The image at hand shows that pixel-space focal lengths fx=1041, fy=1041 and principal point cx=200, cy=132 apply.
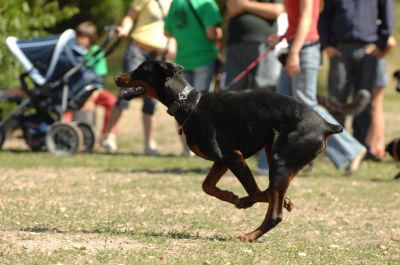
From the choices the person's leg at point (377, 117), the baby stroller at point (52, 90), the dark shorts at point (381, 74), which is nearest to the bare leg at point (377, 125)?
the person's leg at point (377, 117)

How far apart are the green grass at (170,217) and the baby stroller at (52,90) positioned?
2.13ft

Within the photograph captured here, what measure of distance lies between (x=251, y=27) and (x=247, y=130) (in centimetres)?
455

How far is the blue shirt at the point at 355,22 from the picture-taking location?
1196cm

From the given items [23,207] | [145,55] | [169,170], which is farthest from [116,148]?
[23,207]

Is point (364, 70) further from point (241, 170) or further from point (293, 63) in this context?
point (241, 170)

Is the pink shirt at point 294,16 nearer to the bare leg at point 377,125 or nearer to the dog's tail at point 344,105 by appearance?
the dog's tail at point 344,105

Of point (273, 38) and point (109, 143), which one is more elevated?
point (273, 38)

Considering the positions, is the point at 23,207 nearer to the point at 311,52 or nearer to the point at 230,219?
the point at 230,219

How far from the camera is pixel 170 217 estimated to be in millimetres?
7957

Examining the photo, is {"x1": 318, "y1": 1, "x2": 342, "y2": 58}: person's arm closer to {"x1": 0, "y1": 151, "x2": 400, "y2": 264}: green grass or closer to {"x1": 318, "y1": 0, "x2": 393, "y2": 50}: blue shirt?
{"x1": 318, "y1": 0, "x2": 393, "y2": 50}: blue shirt

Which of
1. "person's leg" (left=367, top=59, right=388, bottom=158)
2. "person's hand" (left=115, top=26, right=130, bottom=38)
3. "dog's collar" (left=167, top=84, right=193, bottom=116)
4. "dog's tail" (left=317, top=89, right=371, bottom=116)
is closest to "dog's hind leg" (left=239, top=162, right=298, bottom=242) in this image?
"dog's collar" (left=167, top=84, right=193, bottom=116)

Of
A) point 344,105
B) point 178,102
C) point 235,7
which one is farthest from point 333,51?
point 178,102

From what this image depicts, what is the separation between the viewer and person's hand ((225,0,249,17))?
11.0 m

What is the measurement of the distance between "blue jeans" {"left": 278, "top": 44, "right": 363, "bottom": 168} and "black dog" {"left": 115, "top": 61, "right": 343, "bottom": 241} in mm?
3137
